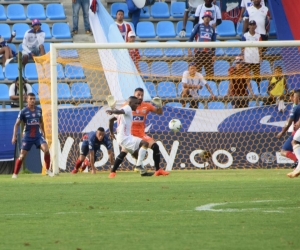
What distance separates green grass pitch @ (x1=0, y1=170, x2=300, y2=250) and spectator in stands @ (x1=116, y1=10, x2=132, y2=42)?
9105mm

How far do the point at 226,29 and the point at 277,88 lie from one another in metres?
4.57

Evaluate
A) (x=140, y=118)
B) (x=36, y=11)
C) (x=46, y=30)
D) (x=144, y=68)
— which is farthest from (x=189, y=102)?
(x=36, y=11)

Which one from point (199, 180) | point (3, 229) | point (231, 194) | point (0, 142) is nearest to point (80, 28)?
point (0, 142)

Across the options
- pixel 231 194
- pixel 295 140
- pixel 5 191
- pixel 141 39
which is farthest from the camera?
pixel 141 39

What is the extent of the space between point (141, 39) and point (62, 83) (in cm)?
425

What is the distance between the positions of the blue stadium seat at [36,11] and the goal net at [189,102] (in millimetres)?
4282

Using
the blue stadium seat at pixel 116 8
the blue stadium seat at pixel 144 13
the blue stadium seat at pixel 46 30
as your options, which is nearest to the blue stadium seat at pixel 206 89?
the blue stadium seat at pixel 116 8

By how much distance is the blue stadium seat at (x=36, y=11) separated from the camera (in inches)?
912

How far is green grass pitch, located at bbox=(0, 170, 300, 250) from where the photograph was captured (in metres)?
6.57

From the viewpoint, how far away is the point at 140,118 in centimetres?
1716

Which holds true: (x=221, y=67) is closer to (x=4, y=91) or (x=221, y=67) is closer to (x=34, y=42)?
(x=34, y=42)

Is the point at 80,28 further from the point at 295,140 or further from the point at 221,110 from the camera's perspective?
the point at 295,140

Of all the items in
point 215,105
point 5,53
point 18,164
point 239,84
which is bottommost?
point 18,164

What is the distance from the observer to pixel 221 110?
18766 millimetres
